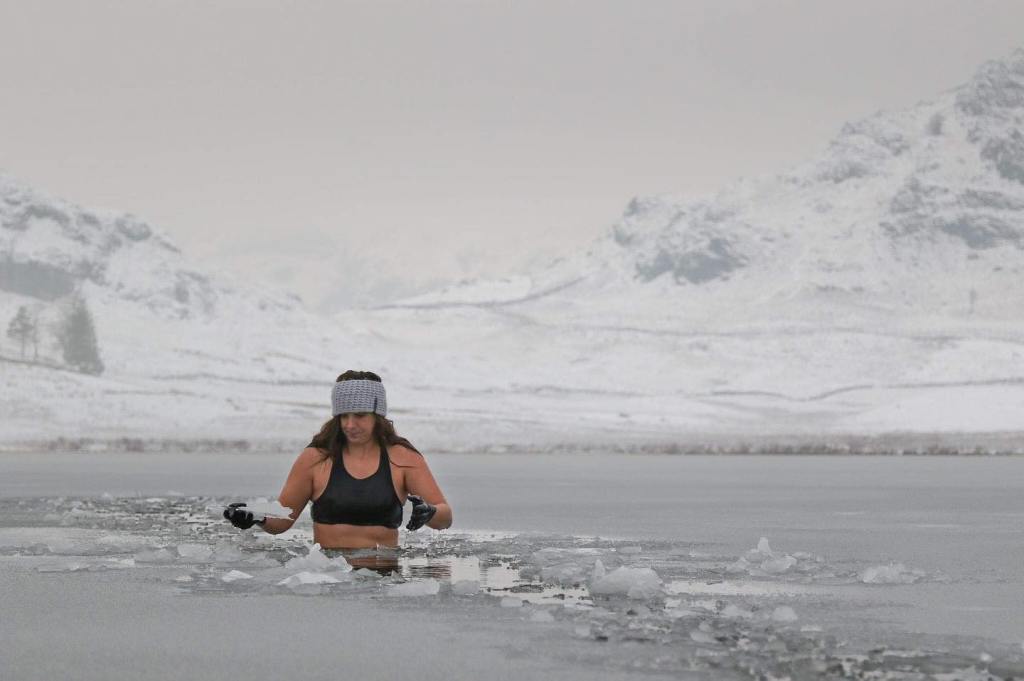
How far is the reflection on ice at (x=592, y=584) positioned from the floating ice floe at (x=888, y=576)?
0.07ft

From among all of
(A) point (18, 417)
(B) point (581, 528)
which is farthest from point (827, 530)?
(A) point (18, 417)

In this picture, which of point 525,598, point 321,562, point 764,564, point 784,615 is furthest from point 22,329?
point 784,615

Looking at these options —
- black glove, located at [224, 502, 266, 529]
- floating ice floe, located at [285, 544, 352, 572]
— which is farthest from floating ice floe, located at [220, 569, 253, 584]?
black glove, located at [224, 502, 266, 529]

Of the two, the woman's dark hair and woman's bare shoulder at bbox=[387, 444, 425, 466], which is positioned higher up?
the woman's dark hair

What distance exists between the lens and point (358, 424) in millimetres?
13742

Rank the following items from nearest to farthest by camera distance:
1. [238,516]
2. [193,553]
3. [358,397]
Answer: [238,516]
[358,397]
[193,553]

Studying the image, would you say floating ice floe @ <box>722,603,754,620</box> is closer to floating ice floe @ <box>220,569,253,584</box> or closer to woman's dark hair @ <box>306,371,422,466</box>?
woman's dark hair @ <box>306,371,422,466</box>

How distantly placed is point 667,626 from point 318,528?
14.1 feet

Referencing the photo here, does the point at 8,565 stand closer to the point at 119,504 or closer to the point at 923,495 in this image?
the point at 119,504

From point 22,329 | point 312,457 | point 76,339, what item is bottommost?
point 312,457

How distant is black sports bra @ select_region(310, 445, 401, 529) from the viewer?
14148mm

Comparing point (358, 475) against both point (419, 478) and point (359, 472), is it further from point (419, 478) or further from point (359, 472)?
point (419, 478)

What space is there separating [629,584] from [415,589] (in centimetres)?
185

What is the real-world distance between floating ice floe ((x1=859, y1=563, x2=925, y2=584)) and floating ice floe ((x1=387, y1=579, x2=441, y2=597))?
4556 millimetres
